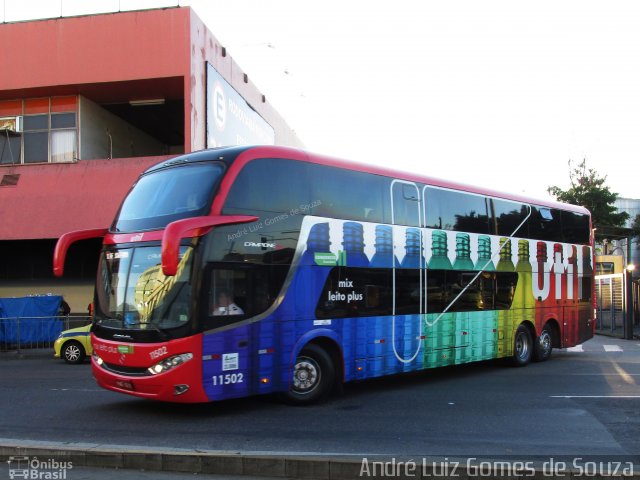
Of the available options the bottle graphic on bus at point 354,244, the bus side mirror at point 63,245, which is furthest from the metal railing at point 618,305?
the bus side mirror at point 63,245

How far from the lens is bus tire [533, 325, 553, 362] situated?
1535 centimetres

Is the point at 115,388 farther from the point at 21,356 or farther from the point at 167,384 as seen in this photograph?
the point at 21,356

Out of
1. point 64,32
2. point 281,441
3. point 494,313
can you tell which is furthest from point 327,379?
point 64,32

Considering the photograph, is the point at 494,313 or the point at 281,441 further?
the point at 494,313

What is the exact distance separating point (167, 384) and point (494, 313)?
8025 millimetres

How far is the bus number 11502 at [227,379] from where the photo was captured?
8312 millimetres

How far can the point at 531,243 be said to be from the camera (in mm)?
14695

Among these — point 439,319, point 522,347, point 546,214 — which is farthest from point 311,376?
point 546,214

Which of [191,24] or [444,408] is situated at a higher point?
[191,24]

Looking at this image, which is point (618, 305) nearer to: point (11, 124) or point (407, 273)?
point (407, 273)

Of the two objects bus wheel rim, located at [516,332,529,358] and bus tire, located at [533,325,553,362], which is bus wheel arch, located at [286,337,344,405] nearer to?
bus wheel rim, located at [516,332,529,358]

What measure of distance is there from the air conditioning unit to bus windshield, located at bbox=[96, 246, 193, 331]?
56.5ft

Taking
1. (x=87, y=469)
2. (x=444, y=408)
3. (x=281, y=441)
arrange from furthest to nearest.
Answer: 1. (x=444, y=408)
2. (x=281, y=441)
3. (x=87, y=469)

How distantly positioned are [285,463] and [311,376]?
3892mm
